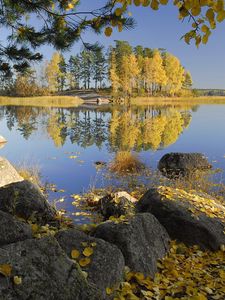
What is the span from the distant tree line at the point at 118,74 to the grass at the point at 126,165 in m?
57.0

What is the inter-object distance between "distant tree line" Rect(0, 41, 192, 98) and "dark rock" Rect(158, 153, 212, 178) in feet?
187

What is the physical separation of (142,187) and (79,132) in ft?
46.0

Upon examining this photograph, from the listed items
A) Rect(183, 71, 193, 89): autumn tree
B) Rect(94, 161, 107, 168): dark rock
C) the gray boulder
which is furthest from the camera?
Rect(183, 71, 193, 89): autumn tree

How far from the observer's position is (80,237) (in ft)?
14.9

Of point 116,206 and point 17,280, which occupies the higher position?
point 17,280

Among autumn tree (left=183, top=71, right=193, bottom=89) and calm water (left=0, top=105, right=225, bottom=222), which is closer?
calm water (left=0, top=105, right=225, bottom=222)

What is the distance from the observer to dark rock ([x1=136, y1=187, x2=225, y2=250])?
627 cm

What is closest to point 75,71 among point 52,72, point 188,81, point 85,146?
point 52,72

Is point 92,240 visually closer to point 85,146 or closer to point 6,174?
point 6,174

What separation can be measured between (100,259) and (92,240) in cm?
33

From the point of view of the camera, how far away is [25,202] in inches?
259

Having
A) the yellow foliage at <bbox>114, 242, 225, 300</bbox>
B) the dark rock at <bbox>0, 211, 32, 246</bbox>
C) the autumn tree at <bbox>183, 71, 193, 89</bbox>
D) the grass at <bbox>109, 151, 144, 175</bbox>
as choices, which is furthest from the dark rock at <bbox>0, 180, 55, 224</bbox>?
the autumn tree at <bbox>183, 71, 193, 89</bbox>

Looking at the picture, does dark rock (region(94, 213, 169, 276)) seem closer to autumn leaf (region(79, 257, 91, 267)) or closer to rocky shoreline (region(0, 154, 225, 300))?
rocky shoreline (region(0, 154, 225, 300))

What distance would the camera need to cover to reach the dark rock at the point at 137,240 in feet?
15.9
